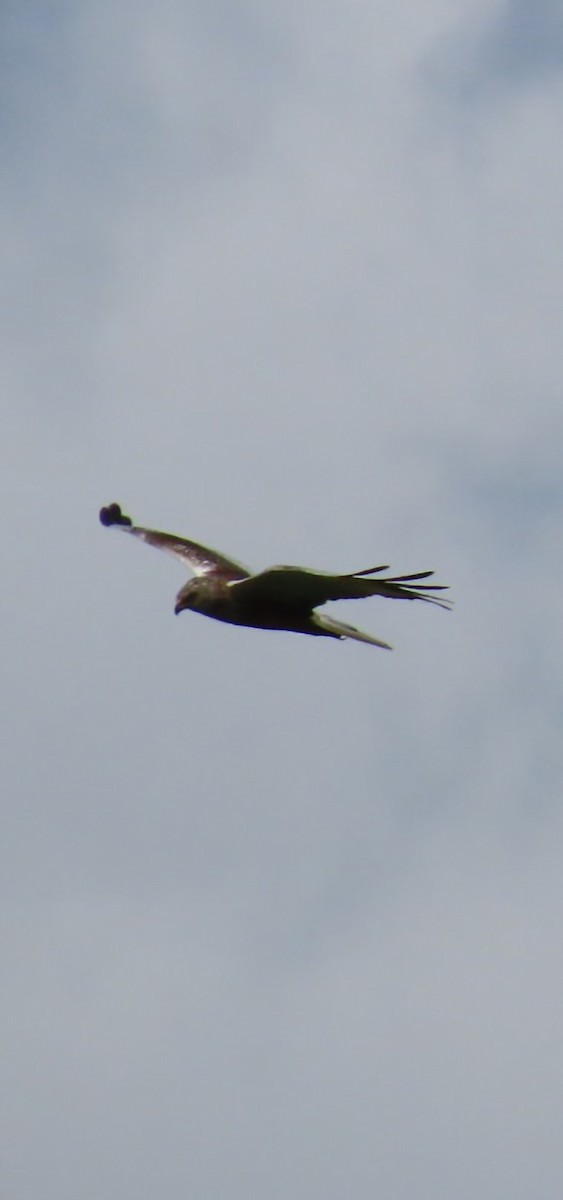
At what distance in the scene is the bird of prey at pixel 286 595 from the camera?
23.5 meters

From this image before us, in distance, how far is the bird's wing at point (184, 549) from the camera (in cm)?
2781

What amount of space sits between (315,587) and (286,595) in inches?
26.5

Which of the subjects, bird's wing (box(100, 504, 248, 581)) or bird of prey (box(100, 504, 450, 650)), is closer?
bird of prey (box(100, 504, 450, 650))

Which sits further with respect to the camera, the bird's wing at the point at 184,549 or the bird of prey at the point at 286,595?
the bird's wing at the point at 184,549

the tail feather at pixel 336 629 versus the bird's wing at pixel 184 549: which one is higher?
the bird's wing at pixel 184 549

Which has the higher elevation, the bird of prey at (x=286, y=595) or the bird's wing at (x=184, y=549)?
the bird's wing at (x=184, y=549)

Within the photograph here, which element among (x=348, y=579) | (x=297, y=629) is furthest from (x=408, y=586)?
(x=297, y=629)

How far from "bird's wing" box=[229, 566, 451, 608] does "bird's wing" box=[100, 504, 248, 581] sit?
2066mm

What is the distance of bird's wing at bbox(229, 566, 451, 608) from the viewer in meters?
23.3

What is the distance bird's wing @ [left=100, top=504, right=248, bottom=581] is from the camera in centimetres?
2781

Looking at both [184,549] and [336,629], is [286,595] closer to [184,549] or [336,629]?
[336,629]

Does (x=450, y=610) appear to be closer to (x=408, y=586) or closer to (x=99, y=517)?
(x=408, y=586)

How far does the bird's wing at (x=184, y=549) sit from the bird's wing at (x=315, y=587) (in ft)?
6.78

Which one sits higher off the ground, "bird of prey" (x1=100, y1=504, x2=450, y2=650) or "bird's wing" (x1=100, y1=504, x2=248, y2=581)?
"bird's wing" (x1=100, y1=504, x2=248, y2=581)
